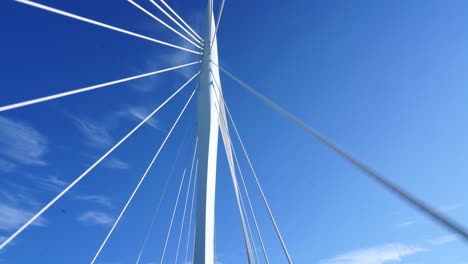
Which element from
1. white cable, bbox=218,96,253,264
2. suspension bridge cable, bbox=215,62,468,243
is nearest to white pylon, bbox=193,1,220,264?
white cable, bbox=218,96,253,264

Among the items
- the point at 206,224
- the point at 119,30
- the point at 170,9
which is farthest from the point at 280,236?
the point at 170,9

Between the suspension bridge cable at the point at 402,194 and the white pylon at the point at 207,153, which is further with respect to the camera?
the white pylon at the point at 207,153

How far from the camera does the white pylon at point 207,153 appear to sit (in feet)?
17.0

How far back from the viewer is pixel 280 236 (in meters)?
5.88

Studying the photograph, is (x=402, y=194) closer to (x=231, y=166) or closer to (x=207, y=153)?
(x=207, y=153)

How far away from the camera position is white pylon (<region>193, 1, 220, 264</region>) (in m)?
5.18

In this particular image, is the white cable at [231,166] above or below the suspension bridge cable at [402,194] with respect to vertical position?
above

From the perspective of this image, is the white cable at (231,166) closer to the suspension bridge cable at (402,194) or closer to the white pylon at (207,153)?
the white pylon at (207,153)

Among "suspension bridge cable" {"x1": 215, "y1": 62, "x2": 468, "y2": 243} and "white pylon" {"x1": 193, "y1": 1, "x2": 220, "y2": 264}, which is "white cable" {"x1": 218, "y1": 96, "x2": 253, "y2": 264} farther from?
"suspension bridge cable" {"x1": 215, "y1": 62, "x2": 468, "y2": 243}

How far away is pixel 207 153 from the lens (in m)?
5.93

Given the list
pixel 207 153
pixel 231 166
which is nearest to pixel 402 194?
pixel 207 153

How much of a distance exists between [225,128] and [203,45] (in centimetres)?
195

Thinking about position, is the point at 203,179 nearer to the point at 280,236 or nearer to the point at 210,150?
the point at 210,150

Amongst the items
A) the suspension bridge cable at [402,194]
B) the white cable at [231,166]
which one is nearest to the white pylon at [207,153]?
the white cable at [231,166]
